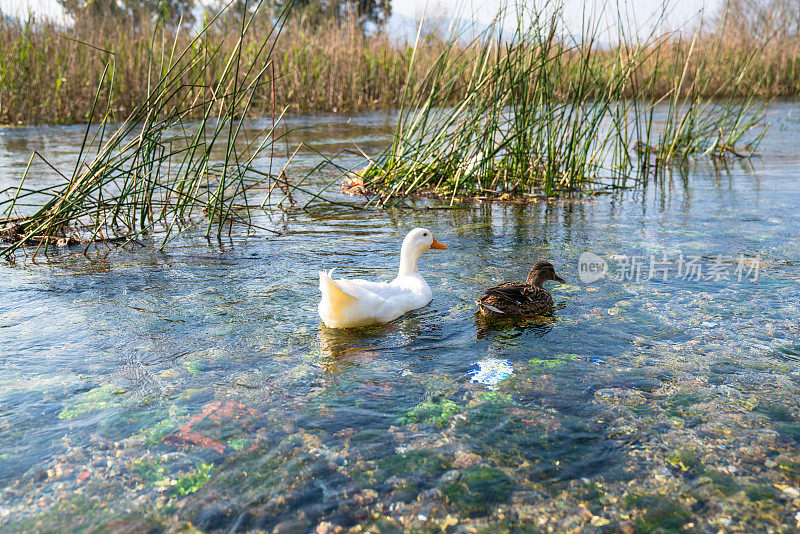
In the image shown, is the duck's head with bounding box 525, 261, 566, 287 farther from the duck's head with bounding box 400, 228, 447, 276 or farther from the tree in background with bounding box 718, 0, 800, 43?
the tree in background with bounding box 718, 0, 800, 43

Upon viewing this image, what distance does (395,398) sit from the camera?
307cm

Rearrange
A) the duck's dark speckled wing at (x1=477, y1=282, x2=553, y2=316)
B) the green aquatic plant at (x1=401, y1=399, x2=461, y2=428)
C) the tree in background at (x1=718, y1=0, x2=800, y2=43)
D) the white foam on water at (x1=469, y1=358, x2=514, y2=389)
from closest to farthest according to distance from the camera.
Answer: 1. the green aquatic plant at (x1=401, y1=399, x2=461, y2=428)
2. the white foam on water at (x1=469, y1=358, x2=514, y2=389)
3. the duck's dark speckled wing at (x1=477, y1=282, x2=553, y2=316)
4. the tree in background at (x1=718, y1=0, x2=800, y2=43)

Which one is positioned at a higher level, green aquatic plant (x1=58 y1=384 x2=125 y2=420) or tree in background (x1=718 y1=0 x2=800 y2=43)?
tree in background (x1=718 y1=0 x2=800 y2=43)

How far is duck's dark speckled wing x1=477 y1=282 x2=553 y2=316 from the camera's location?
402 cm

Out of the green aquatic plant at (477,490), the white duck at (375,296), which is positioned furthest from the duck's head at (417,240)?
the green aquatic plant at (477,490)

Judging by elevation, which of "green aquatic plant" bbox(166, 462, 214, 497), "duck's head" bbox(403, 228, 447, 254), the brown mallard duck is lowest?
"green aquatic plant" bbox(166, 462, 214, 497)

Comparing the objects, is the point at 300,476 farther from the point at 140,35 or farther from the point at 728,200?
the point at 140,35

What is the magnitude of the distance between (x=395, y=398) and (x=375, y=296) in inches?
40.0

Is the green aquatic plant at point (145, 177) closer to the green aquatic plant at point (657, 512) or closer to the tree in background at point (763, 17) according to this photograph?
the green aquatic plant at point (657, 512)

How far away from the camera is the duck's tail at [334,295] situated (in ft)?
12.2

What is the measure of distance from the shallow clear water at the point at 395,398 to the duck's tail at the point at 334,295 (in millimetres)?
193

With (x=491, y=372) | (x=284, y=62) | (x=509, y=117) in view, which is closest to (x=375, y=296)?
(x=491, y=372)

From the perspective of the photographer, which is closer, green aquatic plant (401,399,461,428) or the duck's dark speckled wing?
green aquatic plant (401,399,461,428)

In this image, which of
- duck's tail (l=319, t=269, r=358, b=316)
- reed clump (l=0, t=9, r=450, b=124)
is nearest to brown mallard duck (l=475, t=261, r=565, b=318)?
duck's tail (l=319, t=269, r=358, b=316)
